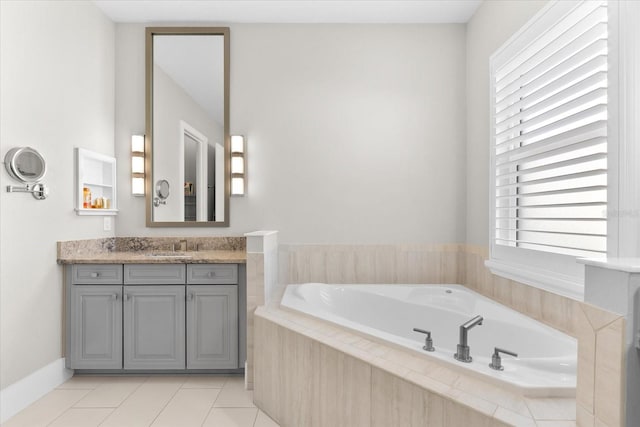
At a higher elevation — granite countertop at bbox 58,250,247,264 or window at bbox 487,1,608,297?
window at bbox 487,1,608,297

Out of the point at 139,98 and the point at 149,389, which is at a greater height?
the point at 139,98

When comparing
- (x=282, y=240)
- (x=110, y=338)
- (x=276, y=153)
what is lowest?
(x=110, y=338)

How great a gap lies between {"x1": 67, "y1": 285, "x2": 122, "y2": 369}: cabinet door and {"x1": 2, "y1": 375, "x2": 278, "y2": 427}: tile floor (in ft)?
0.48

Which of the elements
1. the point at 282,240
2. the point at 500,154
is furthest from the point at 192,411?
the point at 500,154

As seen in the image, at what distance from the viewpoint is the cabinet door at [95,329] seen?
261cm

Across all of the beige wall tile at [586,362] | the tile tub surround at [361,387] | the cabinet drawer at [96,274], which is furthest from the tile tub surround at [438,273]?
the cabinet drawer at [96,274]

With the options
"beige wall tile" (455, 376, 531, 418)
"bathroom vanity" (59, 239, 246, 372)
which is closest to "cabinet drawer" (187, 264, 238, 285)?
"bathroom vanity" (59, 239, 246, 372)

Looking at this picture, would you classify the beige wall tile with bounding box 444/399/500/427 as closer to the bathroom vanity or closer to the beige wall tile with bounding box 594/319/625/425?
the beige wall tile with bounding box 594/319/625/425

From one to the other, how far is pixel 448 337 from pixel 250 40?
9.03 ft

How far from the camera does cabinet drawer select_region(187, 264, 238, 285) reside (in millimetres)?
2654

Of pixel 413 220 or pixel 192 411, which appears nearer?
pixel 192 411

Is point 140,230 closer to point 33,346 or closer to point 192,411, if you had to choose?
point 33,346

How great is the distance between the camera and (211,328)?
8.70 feet

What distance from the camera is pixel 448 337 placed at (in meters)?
2.42
